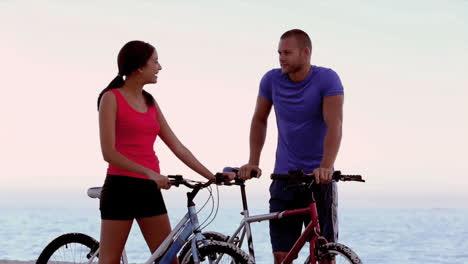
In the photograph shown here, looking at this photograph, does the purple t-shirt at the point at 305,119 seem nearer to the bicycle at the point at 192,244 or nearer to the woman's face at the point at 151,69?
the bicycle at the point at 192,244

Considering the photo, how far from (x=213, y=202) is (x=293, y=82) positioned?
0.92 meters

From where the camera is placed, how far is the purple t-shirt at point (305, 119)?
5.48 m

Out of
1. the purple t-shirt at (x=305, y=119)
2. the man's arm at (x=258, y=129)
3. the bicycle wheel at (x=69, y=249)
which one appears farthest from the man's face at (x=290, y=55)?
the bicycle wheel at (x=69, y=249)

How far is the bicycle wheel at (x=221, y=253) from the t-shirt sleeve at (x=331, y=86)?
1206 millimetres

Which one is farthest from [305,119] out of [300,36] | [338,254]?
[338,254]

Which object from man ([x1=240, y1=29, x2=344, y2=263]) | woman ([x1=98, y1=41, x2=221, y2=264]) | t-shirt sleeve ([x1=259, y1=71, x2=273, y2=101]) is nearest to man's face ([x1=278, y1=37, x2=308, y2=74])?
man ([x1=240, y1=29, x2=344, y2=263])

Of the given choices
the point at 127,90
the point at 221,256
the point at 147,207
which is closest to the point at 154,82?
the point at 127,90

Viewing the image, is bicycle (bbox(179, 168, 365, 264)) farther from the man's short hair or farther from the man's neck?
the man's short hair

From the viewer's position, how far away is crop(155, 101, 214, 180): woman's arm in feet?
17.7

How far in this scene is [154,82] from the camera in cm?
522

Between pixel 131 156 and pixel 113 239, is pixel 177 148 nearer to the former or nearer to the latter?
pixel 131 156

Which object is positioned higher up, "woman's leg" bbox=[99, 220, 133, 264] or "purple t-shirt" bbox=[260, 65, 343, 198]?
"purple t-shirt" bbox=[260, 65, 343, 198]

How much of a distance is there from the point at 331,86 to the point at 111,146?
4.70 ft

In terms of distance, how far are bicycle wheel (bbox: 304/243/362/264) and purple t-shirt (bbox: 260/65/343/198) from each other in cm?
63
